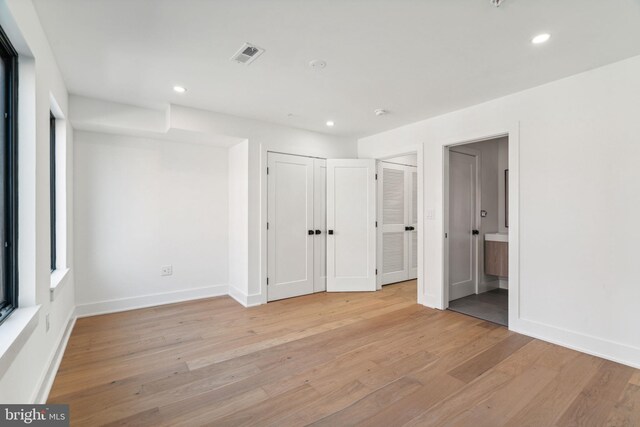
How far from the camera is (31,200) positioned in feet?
5.75

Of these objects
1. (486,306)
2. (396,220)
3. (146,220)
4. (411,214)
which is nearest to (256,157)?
(146,220)

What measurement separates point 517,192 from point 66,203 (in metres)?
4.49

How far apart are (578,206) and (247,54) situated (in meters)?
3.09

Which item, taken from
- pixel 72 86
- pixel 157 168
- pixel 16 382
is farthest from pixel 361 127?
pixel 16 382

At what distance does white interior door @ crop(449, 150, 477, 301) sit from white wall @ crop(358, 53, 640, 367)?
96 cm

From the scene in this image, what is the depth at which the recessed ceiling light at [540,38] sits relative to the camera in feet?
6.68

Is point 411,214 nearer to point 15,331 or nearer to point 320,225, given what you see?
point 320,225

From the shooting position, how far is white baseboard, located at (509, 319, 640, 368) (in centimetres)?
234

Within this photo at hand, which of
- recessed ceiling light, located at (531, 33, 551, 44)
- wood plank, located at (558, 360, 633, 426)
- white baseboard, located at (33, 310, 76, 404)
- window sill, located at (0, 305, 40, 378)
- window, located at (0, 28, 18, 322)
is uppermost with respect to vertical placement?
recessed ceiling light, located at (531, 33, 551, 44)

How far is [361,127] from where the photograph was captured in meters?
4.31

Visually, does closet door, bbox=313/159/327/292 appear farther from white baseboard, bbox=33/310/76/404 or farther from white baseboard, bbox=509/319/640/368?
white baseboard, bbox=33/310/76/404

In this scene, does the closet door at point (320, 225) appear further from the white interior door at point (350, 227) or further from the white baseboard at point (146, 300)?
the white baseboard at point (146, 300)

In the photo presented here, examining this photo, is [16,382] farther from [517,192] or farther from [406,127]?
[406,127]

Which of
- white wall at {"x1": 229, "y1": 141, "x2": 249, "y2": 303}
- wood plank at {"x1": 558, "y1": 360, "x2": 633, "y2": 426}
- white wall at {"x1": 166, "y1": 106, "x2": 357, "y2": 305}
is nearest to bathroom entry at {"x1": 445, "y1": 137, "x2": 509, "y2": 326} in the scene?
wood plank at {"x1": 558, "y1": 360, "x2": 633, "y2": 426}
